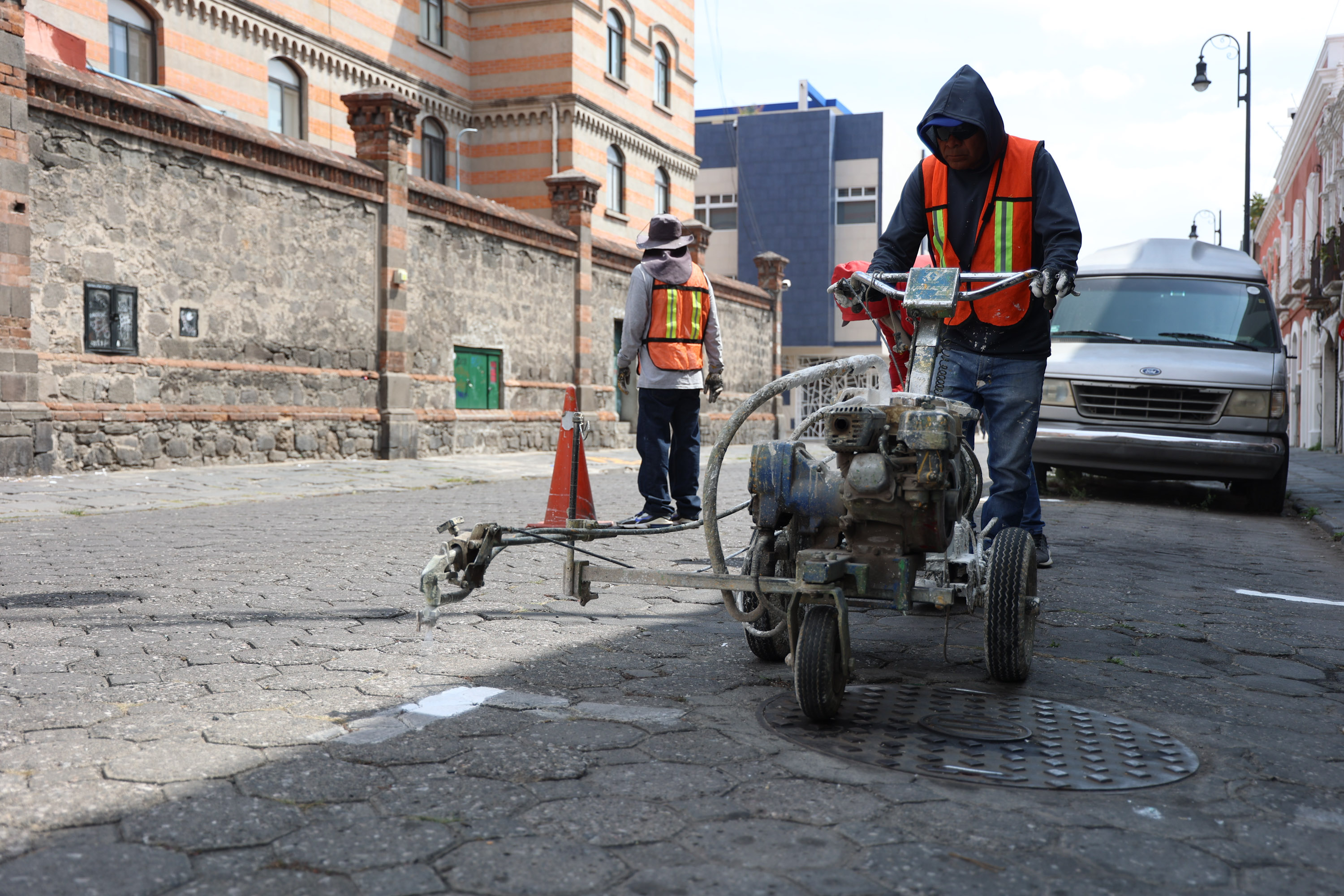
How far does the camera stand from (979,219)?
454 centimetres

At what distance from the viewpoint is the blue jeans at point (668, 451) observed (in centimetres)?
707

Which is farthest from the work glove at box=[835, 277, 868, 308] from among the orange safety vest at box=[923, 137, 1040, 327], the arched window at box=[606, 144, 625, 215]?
the arched window at box=[606, 144, 625, 215]

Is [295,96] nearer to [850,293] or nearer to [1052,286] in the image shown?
[850,293]

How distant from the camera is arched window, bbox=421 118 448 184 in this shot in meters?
26.1

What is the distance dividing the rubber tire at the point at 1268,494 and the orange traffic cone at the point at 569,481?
6.44 metres

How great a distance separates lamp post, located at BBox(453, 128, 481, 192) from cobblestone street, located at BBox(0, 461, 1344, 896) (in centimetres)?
2271

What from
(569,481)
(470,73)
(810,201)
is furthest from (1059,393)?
(810,201)

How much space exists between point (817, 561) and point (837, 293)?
1494 millimetres

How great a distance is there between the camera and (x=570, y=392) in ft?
22.4

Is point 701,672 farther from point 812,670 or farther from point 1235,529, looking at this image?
point 1235,529

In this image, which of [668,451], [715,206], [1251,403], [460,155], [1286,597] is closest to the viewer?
[1286,597]

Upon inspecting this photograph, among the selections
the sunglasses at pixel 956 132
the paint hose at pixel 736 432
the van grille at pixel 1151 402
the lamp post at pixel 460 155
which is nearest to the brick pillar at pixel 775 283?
the lamp post at pixel 460 155

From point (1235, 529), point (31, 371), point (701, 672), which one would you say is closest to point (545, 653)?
point (701, 672)

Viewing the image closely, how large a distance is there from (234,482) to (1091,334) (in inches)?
339
